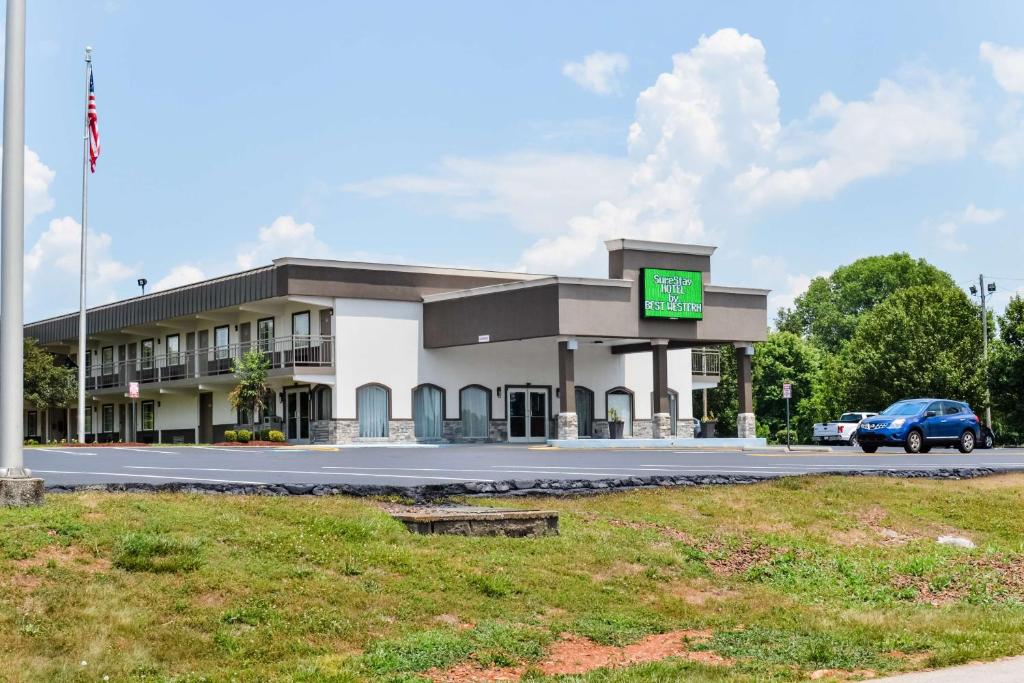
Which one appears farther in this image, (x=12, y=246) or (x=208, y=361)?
(x=208, y=361)

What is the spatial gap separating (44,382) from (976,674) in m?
62.4

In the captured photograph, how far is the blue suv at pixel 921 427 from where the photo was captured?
129 feet

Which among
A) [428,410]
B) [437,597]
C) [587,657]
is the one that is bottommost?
[587,657]

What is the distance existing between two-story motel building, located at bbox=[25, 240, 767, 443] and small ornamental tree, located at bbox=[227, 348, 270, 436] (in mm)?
677

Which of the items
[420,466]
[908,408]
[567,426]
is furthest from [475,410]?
[420,466]

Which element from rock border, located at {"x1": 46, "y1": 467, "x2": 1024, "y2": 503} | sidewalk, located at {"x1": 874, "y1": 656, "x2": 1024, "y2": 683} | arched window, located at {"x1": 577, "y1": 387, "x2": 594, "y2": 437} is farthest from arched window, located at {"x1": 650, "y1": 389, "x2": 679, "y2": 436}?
sidewalk, located at {"x1": 874, "y1": 656, "x2": 1024, "y2": 683}

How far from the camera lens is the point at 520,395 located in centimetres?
5494

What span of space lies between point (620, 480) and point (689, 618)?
776cm

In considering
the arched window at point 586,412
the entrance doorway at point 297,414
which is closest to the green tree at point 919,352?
the arched window at point 586,412

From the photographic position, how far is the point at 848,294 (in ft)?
350

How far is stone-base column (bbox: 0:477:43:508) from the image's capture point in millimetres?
13031

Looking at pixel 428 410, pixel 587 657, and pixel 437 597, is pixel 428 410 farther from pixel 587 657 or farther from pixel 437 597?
pixel 587 657

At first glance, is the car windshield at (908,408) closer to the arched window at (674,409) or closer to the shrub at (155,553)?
the arched window at (674,409)

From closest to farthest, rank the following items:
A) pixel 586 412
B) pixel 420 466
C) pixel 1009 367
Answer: pixel 420 466 → pixel 586 412 → pixel 1009 367
